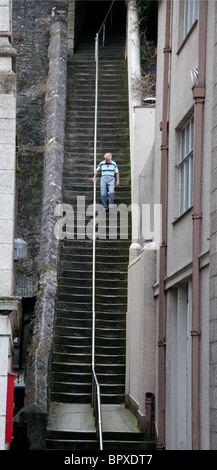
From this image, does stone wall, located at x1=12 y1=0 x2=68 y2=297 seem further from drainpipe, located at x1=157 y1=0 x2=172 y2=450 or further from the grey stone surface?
drainpipe, located at x1=157 y1=0 x2=172 y2=450

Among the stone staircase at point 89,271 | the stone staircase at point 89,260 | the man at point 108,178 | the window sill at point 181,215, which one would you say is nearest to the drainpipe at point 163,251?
the stone staircase at point 89,271

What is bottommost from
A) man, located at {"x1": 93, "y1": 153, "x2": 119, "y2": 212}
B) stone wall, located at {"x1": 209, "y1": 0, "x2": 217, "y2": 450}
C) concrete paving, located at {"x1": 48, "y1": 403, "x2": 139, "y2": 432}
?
concrete paving, located at {"x1": 48, "y1": 403, "x2": 139, "y2": 432}

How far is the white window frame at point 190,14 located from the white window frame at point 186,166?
4.98 ft

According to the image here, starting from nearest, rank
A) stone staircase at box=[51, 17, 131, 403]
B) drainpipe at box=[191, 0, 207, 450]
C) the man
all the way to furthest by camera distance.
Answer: drainpipe at box=[191, 0, 207, 450]
stone staircase at box=[51, 17, 131, 403]
the man

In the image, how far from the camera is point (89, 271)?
1764cm

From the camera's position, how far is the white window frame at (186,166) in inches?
485

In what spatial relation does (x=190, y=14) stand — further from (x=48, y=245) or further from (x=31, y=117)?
(x=31, y=117)

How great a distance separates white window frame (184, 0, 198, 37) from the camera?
12617mm

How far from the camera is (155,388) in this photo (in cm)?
1402

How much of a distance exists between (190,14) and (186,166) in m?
2.36

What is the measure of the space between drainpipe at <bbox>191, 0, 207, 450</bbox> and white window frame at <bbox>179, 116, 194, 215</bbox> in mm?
876

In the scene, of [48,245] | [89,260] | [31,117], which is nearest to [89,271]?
[89,260]

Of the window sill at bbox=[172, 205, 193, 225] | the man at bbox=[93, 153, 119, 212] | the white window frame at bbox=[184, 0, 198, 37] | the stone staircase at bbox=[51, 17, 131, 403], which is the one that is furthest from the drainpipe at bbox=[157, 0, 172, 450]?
the man at bbox=[93, 153, 119, 212]
